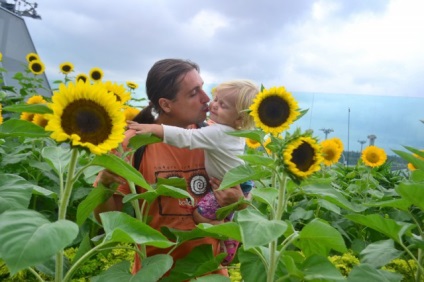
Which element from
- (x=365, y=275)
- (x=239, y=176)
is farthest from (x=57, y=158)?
(x=365, y=275)

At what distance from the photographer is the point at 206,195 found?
183 cm

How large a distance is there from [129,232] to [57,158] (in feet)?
1.49

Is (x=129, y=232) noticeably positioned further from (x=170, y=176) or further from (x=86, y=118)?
(x=170, y=176)

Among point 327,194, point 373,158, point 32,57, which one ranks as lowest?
point 373,158

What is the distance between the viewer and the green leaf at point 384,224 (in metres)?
1.36

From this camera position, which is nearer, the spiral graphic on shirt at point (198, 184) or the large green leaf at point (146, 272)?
the large green leaf at point (146, 272)

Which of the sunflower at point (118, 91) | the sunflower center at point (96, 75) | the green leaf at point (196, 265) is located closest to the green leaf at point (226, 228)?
the green leaf at point (196, 265)

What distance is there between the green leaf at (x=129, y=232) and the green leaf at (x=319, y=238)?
321 millimetres

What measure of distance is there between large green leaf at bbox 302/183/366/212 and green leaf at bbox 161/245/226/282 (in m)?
0.30

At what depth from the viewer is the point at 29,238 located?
87 centimetres

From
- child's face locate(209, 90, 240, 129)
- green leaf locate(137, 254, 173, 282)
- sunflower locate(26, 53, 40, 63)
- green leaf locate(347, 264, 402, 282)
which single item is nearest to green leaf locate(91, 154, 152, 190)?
green leaf locate(137, 254, 173, 282)

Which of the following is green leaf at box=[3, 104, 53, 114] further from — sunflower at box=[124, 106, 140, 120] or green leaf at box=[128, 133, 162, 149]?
sunflower at box=[124, 106, 140, 120]

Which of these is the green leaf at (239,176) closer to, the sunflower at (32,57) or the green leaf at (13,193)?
the green leaf at (13,193)

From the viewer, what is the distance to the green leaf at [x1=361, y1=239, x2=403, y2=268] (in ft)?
4.81
